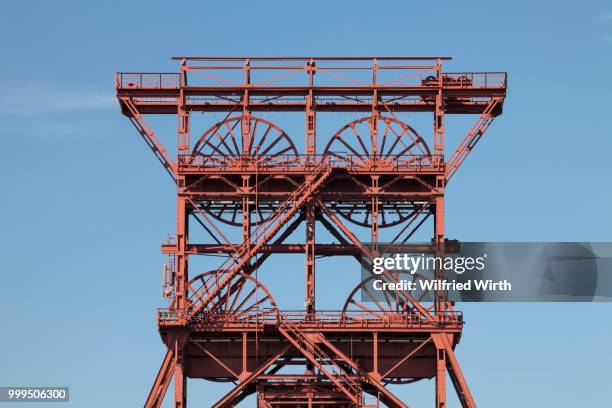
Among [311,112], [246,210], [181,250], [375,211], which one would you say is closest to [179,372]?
[181,250]

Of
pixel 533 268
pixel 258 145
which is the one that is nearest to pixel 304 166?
pixel 258 145

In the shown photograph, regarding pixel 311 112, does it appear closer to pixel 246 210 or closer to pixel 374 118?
pixel 374 118

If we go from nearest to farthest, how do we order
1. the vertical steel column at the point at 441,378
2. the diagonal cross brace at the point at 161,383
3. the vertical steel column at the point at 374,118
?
the vertical steel column at the point at 441,378
the diagonal cross brace at the point at 161,383
the vertical steel column at the point at 374,118

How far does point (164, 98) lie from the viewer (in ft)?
440

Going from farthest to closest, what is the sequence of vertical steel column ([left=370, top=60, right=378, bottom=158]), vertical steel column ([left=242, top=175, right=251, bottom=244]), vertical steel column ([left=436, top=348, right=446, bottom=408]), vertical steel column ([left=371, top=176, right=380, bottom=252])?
vertical steel column ([left=370, top=60, right=378, bottom=158]) → vertical steel column ([left=242, top=175, right=251, bottom=244]) → vertical steel column ([left=371, top=176, right=380, bottom=252]) → vertical steel column ([left=436, top=348, right=446, bottom=408])

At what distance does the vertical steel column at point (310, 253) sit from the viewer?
427 feet

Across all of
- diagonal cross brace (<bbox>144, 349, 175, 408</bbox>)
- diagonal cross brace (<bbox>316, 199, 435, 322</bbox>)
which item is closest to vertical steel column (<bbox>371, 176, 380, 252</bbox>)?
diagonal cross brace (<bbox>316, 199, 435, 322</bbox>)

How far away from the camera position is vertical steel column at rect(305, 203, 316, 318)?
130125 millimetres

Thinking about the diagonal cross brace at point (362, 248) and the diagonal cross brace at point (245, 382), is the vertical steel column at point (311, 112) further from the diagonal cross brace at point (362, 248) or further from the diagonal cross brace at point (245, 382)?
the diagonal cross brace at point (245, 382)

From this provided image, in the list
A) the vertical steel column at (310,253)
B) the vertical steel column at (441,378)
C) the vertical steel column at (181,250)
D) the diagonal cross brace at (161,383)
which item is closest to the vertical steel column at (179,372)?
the diagonal cross brace at (161,383)

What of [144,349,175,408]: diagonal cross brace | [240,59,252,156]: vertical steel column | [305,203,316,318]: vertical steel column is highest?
[240,59,252,156]: vertical steel column

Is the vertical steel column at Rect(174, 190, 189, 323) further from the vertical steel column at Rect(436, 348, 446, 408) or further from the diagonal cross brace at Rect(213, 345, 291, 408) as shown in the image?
the vertical steel column at Rect(436, 348, 446, 408)

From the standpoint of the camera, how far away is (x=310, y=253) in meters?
131

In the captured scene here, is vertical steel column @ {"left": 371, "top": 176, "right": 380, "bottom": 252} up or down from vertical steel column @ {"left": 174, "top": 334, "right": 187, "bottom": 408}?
up
